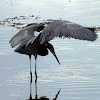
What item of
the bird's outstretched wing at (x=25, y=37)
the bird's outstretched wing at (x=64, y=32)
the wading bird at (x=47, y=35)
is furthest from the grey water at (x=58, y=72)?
the bird's outstretched wing at (x=64, y=32)

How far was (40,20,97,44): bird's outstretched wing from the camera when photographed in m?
8.59

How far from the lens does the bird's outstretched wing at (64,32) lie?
8.59m

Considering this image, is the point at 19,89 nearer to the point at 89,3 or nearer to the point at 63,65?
the point at 63,65

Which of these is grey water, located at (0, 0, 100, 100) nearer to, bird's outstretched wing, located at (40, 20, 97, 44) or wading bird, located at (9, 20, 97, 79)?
wading bird, located at (9, 20, 97, 79)

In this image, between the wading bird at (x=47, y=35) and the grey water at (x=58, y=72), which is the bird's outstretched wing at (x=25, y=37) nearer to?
the wading bird at (x=47, y=35)

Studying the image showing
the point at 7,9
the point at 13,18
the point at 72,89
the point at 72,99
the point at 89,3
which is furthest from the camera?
the point at 89,3

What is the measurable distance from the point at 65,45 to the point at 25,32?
13.5ft

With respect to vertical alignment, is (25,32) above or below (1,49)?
above

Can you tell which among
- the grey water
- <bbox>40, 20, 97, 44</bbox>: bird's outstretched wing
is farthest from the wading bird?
the grey water

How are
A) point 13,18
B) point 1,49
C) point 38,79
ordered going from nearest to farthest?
point 38,79, point 1,49, point 13,18

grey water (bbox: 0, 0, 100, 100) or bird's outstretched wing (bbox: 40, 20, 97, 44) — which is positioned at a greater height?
bird's outstretched wing (bbox: 40, 20, 97, 44)

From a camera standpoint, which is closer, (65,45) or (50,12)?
(65,45)

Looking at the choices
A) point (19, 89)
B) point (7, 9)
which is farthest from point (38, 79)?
point (7, 9)

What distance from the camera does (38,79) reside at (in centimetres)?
989
